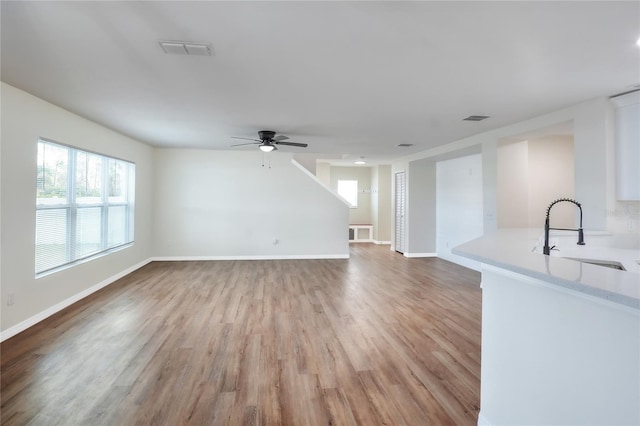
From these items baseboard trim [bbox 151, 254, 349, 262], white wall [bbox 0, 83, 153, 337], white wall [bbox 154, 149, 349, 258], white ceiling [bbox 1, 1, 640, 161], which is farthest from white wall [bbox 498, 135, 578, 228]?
white wall [bbox 0, 83, 153, 337]

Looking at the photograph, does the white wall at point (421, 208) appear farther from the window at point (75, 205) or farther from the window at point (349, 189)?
the window at point (75, 205)

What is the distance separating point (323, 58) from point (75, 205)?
3.92 m

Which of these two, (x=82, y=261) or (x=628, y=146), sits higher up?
(x=628, y=146)

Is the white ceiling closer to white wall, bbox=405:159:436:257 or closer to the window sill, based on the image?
the window sill

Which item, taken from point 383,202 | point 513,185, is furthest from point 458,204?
point 383,202

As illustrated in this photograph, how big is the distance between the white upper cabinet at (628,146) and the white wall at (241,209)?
16.3ft

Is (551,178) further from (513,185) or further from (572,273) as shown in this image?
(572,273)

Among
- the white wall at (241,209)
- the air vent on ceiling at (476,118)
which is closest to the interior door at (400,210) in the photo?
the white wall at (241,209)

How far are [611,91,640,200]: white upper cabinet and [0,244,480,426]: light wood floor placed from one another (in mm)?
2069

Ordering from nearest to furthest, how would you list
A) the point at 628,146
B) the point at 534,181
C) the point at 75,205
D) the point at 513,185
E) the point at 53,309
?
the point at 628,146 < the point at 53,309 < the point at 75,205 < the point at 513,185 < the point at 534,181

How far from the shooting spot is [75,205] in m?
4.07

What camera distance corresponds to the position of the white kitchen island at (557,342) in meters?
1.01

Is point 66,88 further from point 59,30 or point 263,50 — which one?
point 263,50

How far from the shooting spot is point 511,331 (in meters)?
1.55
